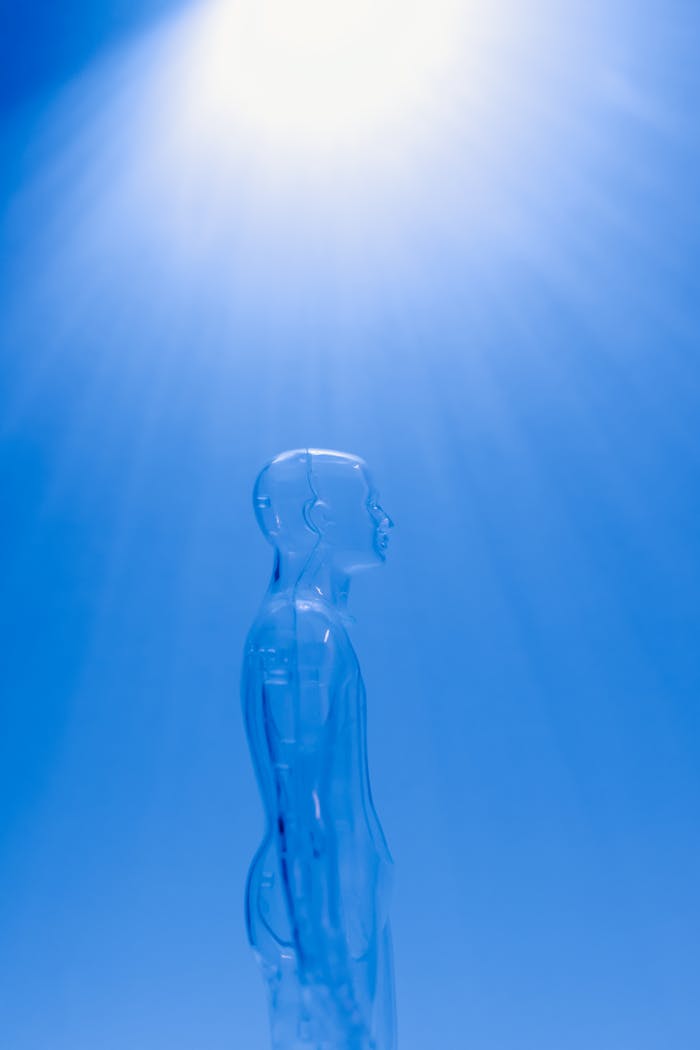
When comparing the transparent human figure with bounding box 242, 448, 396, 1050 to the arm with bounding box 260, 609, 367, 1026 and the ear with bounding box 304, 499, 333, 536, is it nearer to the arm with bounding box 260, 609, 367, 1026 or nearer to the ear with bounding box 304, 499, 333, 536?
the arm with bounding box 260, 609, 367, 1026

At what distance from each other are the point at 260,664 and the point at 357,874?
1.05 m

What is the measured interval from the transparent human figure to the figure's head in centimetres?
24

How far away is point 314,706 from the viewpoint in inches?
171

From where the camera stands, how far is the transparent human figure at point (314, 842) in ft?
13.3

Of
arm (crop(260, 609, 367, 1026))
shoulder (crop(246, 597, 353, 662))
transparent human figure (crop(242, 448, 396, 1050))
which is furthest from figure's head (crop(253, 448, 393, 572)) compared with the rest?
arm (crop(260, 609, 367, 1026))

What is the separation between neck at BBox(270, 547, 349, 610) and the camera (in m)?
4.82

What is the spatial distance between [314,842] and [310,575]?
51.9 inches

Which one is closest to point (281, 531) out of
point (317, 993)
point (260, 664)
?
point (260, 664)

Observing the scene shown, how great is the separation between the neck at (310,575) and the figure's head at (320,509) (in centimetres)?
3

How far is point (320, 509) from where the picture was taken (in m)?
4.88

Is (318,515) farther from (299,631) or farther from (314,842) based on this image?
(314,842)

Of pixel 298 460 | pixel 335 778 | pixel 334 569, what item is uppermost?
pixel 298 460

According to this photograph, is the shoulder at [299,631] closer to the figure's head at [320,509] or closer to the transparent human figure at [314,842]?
the transparent human figure at [314,842]

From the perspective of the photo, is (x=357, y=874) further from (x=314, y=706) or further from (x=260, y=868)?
(x=314, y=706)
